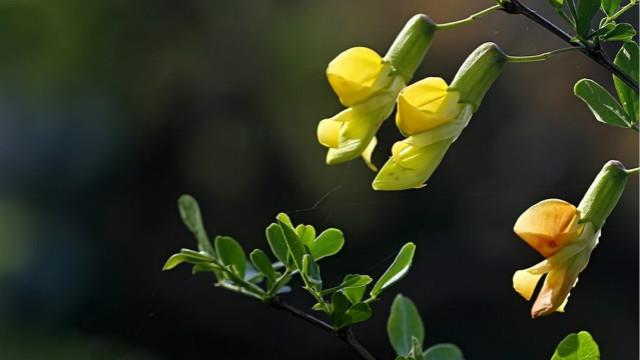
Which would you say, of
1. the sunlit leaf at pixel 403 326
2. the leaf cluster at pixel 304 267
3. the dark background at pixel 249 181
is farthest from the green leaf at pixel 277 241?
the dark background at pixel 249 181

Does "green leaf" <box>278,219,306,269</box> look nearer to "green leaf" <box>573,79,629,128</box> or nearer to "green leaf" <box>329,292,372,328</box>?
"green leaf" <box>329,292,372,328</box>

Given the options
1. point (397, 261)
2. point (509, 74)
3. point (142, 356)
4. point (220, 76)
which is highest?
point (397, 261)

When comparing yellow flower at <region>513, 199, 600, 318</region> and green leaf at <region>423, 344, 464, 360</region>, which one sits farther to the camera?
green leaf at <region>423, 344, 464, 360</region>

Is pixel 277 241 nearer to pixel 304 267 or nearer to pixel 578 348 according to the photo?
pixel 304 267

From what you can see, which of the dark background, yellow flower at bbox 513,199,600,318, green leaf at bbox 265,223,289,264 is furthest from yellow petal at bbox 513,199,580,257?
the dark background

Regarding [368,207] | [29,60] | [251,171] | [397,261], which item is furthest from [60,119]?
[397,261]

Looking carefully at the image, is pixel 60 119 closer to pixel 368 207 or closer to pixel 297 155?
pixel 297 155
